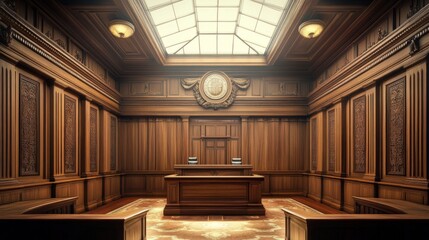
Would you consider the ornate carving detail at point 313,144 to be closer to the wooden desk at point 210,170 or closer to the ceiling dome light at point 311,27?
the wooden desk at point 210,170

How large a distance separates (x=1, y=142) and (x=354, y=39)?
7.48m

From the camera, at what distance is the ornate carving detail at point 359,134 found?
288 inches

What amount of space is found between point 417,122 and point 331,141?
3998 mm

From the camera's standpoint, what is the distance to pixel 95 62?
9055 mm

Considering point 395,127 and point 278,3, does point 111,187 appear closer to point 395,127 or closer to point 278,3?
point 278,3

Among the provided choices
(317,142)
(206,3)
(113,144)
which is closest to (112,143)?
(113,144)

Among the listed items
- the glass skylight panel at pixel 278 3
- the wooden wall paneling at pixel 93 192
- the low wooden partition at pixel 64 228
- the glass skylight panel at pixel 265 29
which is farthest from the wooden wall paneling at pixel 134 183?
the low wooden partition at pixel 64 228

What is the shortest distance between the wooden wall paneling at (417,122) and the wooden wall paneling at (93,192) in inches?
279

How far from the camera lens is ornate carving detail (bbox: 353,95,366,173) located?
7316 millimetres

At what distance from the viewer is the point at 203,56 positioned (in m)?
Result: 11.0

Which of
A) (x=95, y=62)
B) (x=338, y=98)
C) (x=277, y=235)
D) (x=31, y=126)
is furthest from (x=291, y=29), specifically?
(x=31, y=126)

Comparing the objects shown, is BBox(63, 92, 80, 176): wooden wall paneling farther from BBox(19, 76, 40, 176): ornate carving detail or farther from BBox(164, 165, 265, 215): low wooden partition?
BBox(164, 165, 265, 215): low wooden partition

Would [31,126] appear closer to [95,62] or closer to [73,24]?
[73,24]

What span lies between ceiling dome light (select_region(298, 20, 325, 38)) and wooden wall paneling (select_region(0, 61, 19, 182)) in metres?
5.71
